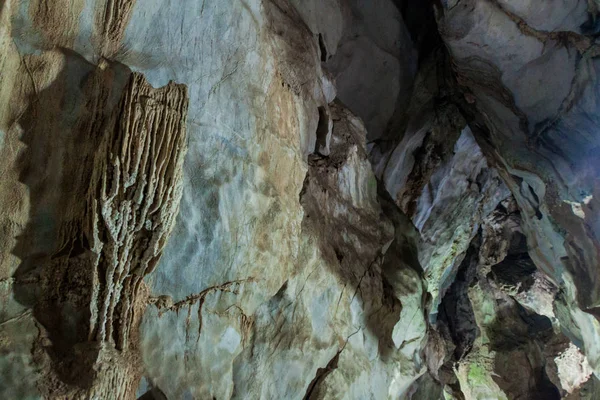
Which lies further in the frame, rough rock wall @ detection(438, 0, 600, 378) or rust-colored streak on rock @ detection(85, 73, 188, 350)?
rough rock wall @ detection(438, 0, 600, 378)

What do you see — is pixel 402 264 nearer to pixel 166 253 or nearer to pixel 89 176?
pixel 166 253

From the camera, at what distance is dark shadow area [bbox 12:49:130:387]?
3121 millimetres

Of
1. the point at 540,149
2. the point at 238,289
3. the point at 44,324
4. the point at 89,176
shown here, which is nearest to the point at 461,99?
the point at 540,149

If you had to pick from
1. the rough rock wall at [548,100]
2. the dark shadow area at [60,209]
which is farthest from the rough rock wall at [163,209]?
the rough rock wall at [548,100]

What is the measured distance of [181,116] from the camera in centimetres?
349

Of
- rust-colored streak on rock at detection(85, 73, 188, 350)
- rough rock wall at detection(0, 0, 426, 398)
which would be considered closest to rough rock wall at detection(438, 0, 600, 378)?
rough rock wall at detection(0, 0, 426, 398)

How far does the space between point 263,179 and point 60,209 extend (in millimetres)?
1785

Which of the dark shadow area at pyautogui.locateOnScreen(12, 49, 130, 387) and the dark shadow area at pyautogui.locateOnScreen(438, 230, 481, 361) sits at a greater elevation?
the dark shadow area at pyautogui.locateOnScreen(12, 49, 130, 387)

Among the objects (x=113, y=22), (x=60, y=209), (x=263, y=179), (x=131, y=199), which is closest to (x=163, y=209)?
(x=131, y=199)

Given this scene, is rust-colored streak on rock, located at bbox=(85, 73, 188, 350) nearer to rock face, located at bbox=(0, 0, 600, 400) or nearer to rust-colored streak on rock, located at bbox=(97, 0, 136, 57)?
rock face, located at bbox=(0, 0, 600, 400)

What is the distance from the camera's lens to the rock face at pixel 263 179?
10.4ft

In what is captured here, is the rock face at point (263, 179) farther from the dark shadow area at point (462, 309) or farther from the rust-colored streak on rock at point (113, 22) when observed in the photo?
the dark shadow area at point (462, 309)

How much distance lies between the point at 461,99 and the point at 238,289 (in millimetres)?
6413

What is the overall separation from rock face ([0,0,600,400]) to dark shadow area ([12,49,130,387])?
0.01 m
